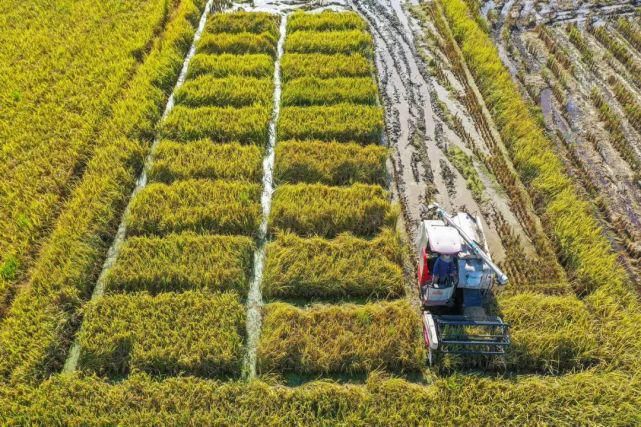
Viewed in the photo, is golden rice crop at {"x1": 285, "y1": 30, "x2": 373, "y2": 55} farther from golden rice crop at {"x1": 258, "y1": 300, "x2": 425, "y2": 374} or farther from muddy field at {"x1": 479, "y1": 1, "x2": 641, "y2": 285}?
golden rice crop at {"x1": 258, "y1": 300, "x2": 425, "y2": 374}

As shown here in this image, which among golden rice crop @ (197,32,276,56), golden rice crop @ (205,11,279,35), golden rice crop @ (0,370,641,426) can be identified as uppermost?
golden rice crop @ (205,11,279,35)

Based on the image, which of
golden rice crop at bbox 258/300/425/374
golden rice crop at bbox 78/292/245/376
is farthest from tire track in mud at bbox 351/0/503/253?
golden rice crop at bbox 78/292/245/376

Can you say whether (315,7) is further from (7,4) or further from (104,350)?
(104,350)

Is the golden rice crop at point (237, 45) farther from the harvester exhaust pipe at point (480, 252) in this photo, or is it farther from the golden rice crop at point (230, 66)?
the harvester exhaust pipe at point (480, 252)

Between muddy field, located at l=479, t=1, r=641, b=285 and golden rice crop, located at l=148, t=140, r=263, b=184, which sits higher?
muddy field, located at l=479, t=1, r=641, b=285

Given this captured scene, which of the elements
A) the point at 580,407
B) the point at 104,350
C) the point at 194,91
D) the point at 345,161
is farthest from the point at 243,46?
the point at 580,407

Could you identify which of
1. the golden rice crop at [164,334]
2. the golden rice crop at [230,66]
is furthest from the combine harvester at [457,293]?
the golden rice crop at [230,66]

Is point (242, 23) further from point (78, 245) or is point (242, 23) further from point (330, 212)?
point (78, 245)
